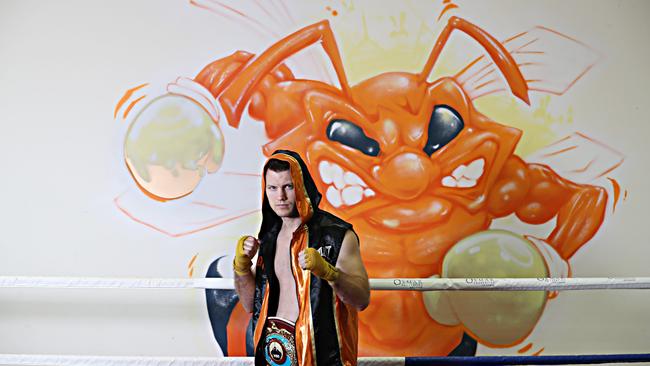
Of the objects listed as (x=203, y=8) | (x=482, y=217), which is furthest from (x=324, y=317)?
(x=203, y=8)

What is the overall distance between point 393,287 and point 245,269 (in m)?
Answer: 0.67

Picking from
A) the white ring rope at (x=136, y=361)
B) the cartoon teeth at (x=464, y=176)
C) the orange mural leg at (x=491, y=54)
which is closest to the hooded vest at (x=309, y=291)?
the white ring rope at (x=136, y=361)

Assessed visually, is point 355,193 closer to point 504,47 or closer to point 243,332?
point 243,332

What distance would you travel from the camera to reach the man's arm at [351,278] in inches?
65.8

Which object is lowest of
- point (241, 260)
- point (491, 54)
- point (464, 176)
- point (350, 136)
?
point (241, 260)

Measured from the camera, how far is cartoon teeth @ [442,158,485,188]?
2.51 metres

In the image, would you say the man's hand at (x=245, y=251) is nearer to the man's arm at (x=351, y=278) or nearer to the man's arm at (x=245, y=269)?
the man's arm at (x=245, y=269)

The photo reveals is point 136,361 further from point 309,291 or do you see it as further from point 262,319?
point 309,291

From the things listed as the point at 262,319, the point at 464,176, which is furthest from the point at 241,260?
the point at 464,176

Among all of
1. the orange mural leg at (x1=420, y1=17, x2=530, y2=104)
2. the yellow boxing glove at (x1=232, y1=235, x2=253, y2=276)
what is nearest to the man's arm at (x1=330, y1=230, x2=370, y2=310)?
the yellow boxing glove at (x1=232, y1=235, x2=253, y2=276)

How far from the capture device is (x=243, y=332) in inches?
97.2

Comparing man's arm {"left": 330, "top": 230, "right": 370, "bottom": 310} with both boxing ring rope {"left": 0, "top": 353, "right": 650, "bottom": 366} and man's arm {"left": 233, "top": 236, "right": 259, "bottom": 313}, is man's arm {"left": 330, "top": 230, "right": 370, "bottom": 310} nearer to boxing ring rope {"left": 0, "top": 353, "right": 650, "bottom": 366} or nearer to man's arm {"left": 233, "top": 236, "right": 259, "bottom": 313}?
man's arm {"left": 233, "top": 236, "right": 259, "bottom": 313}

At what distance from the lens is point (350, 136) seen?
2.52 meters

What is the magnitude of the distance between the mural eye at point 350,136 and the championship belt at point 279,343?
0.99 metres
